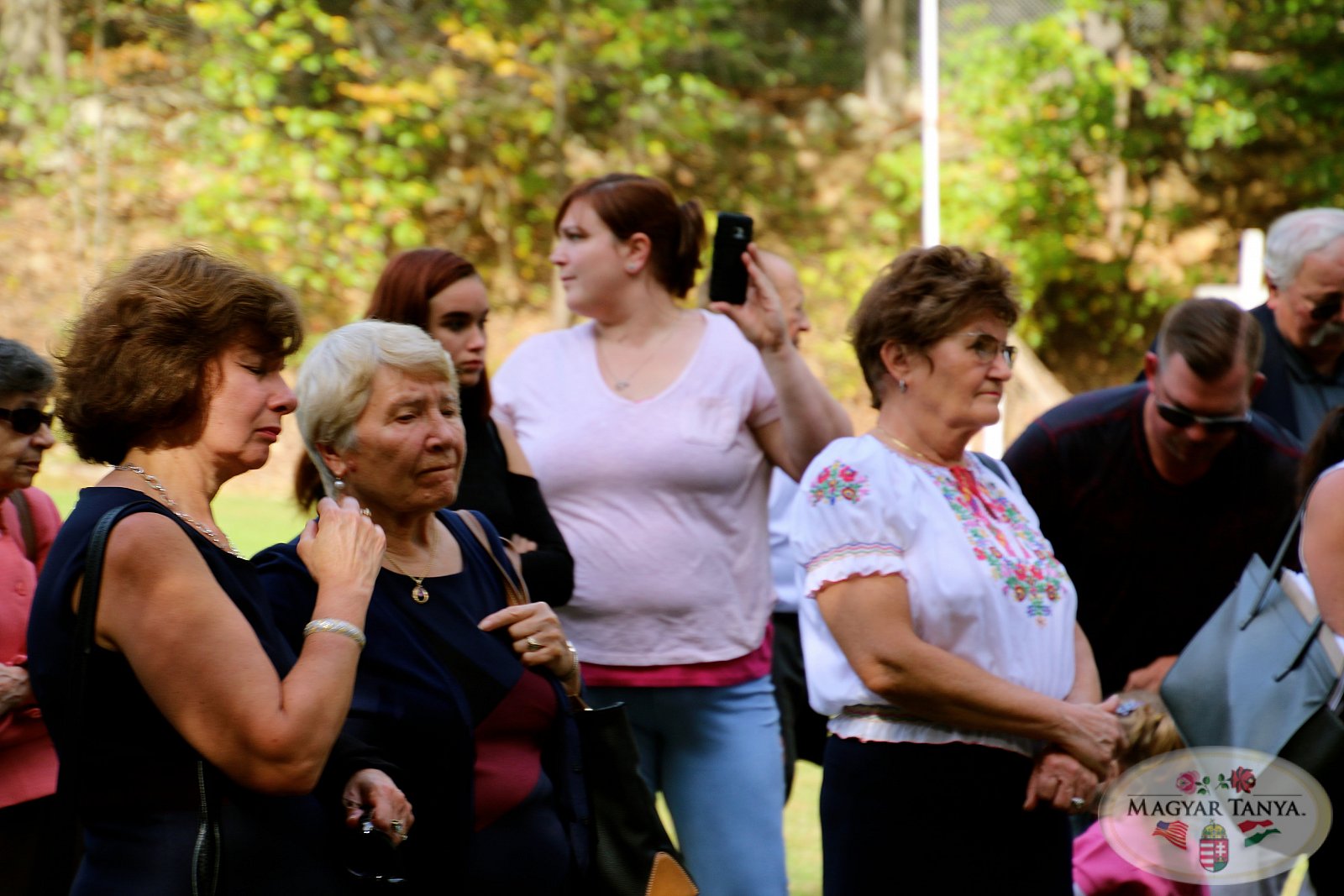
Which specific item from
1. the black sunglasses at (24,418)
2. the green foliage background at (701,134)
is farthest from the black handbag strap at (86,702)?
the green foliage background at (701,134)

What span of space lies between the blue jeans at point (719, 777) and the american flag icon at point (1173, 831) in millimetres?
855

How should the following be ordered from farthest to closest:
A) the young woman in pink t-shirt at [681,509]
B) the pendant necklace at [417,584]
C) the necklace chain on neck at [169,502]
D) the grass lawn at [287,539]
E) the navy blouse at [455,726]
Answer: the grass lawn at [287,539] < the young woman in pink t-shirt at [681,509] < the pendant necklace at [417,584] < the navy blouse at [455,726] < the necklace chain on neck at [169,502]

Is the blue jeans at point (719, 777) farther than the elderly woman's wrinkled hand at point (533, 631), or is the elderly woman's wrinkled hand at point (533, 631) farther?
the blue jeans at point (719, 777)

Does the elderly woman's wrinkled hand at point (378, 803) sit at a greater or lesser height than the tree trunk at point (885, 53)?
lesser

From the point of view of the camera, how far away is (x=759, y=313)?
3.66 m

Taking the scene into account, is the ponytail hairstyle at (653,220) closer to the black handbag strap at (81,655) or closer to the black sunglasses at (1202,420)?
the black sunglasses at (1202,420)

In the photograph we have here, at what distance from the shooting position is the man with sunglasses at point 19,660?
2.76m

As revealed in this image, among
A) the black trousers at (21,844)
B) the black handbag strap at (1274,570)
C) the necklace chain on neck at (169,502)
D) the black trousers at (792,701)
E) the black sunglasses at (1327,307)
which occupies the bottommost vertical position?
the black trousers at (792,701)

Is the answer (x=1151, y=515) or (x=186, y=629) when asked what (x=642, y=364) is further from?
(x=186, y=629)

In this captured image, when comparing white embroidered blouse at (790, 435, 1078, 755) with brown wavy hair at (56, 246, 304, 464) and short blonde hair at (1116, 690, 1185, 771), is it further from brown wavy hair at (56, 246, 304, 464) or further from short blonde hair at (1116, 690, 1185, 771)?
brown wavy hair at (56, 246, 304, 464)

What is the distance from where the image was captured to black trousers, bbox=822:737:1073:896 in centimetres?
272

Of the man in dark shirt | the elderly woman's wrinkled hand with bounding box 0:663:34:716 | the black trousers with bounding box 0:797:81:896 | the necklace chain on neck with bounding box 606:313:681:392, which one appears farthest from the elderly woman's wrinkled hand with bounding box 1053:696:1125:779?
the elderly woman's wrinkled hand with bounding box 0:663:34:716

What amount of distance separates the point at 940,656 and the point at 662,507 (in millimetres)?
940

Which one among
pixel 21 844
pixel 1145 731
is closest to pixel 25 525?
pixel 21 844
